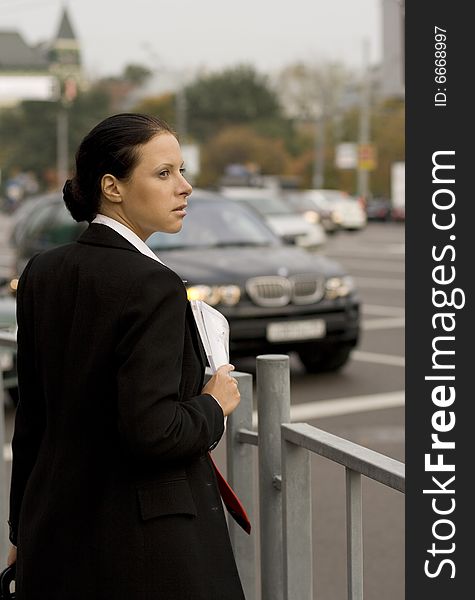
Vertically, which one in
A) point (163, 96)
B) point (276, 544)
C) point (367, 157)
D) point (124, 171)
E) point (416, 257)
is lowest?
point (276, 544)

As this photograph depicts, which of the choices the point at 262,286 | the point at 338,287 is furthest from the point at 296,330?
the point at 338,287

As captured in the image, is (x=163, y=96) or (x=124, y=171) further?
(x=163, y=96)

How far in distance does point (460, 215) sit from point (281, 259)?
874 cm

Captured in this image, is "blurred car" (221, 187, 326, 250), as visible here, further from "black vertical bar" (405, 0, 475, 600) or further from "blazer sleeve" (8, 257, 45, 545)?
"black vertical bar" (405, 0, 475, 600)

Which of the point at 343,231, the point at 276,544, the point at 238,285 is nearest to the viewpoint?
the point at 276,544

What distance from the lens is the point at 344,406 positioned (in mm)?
9422

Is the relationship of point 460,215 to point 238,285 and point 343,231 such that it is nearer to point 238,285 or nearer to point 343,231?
point 238,285

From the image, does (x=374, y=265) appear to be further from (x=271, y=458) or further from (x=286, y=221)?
(x=271, y=458)

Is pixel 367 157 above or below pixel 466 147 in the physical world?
above

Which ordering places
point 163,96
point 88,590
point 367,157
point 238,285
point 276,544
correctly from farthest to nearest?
1. point 163,96
2. point 367,157
3. point 238,285
4. point 276,544
5. point 88,590

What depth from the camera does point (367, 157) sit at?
199ft

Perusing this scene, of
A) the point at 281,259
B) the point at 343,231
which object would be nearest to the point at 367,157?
the point at 343,231

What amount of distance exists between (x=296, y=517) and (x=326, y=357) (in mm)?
8195

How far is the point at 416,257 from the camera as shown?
2039mm
